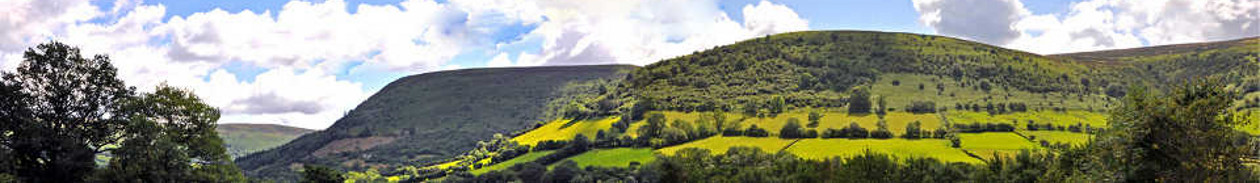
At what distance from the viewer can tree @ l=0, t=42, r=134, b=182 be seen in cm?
2848

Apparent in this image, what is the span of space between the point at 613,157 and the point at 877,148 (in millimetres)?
43128

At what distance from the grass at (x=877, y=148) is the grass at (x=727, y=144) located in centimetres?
329

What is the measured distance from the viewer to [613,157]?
128m

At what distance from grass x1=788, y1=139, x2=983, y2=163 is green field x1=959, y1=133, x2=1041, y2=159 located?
262cm

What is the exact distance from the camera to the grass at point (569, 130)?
159 meters

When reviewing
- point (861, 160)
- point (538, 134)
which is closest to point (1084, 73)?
point (538, 134)

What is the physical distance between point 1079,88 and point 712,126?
101176mm

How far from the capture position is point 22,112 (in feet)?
93.7

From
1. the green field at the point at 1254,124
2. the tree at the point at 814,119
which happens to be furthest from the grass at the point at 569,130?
the green field at the point at 1254,124

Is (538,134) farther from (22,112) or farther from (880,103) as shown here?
(22,112)

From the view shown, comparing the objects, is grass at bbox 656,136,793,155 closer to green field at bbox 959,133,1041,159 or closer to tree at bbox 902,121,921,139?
tree at bbox 902,121,921,139

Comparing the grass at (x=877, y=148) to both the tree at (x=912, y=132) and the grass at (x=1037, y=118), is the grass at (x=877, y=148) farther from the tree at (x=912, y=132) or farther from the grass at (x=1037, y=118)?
the grass at (x=1037, y=118)

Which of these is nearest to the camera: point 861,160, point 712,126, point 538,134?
point 861,160

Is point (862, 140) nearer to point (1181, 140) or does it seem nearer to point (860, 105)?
point (860, 105)
